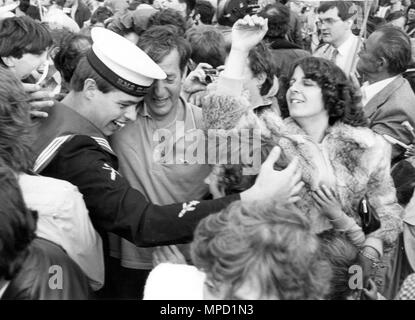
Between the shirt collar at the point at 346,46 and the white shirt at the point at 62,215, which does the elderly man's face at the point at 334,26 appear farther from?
the white shirt at the point at 62,215

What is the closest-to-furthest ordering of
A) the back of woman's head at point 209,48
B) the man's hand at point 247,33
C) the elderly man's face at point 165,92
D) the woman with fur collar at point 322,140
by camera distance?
1. the woman with fur collar at point 322,140
2. the man's hand at point 247,33
3. the elderly man's face at point 165,92
4. the back of woman's head at point 209,48

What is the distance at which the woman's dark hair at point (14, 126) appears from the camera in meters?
1.84

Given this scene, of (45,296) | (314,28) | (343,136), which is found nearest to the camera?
(45,296)

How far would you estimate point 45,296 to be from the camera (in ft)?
A: 5.67

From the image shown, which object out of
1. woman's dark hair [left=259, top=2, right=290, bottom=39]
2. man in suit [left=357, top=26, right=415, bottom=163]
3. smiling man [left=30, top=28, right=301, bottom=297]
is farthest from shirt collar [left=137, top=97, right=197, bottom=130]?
woman's dark hair [left=259, top=2, right=290, bottom=39]

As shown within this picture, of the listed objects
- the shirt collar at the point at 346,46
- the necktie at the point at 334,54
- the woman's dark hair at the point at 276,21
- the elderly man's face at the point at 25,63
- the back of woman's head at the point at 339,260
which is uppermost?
the elderly man's face at the point at 25,63

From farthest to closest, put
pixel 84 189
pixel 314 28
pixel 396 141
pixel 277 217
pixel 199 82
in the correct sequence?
pixel 314 28 → pixel 396 141 → pixel 199 82 → pixel 84 189 → pixel 277 217

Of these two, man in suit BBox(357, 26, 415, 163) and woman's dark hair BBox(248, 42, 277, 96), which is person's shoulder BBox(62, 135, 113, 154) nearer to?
woman's dark hair BBox(248, 42, 277, 96)

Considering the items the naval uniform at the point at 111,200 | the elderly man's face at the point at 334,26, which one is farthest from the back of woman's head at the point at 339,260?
the elderly man's face at the point at 334,26
